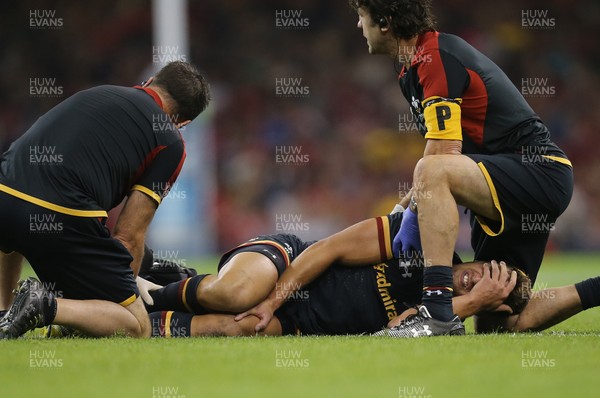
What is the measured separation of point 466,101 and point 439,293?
1.03 meters

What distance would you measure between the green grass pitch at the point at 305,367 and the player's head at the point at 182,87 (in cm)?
123

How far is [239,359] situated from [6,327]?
4.02ft

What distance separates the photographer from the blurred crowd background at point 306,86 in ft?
50.3

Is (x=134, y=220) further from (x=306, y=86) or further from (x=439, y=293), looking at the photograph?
(x=306, y=86)

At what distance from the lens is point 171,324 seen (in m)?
5.13

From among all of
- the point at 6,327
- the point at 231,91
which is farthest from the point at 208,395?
the point at 231,91

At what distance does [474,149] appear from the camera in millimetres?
5328

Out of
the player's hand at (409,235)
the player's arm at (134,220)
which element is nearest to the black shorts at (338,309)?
the player's hand at (409,235)

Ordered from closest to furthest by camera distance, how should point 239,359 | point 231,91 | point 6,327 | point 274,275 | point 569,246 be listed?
point 239,359
point 6,327
point 274,275
point 569,246
point 231,91

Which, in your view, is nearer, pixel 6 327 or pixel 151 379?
pixel 151 379

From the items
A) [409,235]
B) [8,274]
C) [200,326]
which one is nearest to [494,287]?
[409,235]

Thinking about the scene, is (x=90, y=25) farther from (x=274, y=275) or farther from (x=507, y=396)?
(x=507, y=396)

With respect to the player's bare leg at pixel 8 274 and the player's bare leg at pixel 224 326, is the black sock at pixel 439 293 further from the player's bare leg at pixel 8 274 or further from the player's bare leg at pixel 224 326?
the player's bare leg at pixel 8 274

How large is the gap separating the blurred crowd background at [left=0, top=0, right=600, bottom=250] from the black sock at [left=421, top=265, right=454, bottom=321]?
380 inches
